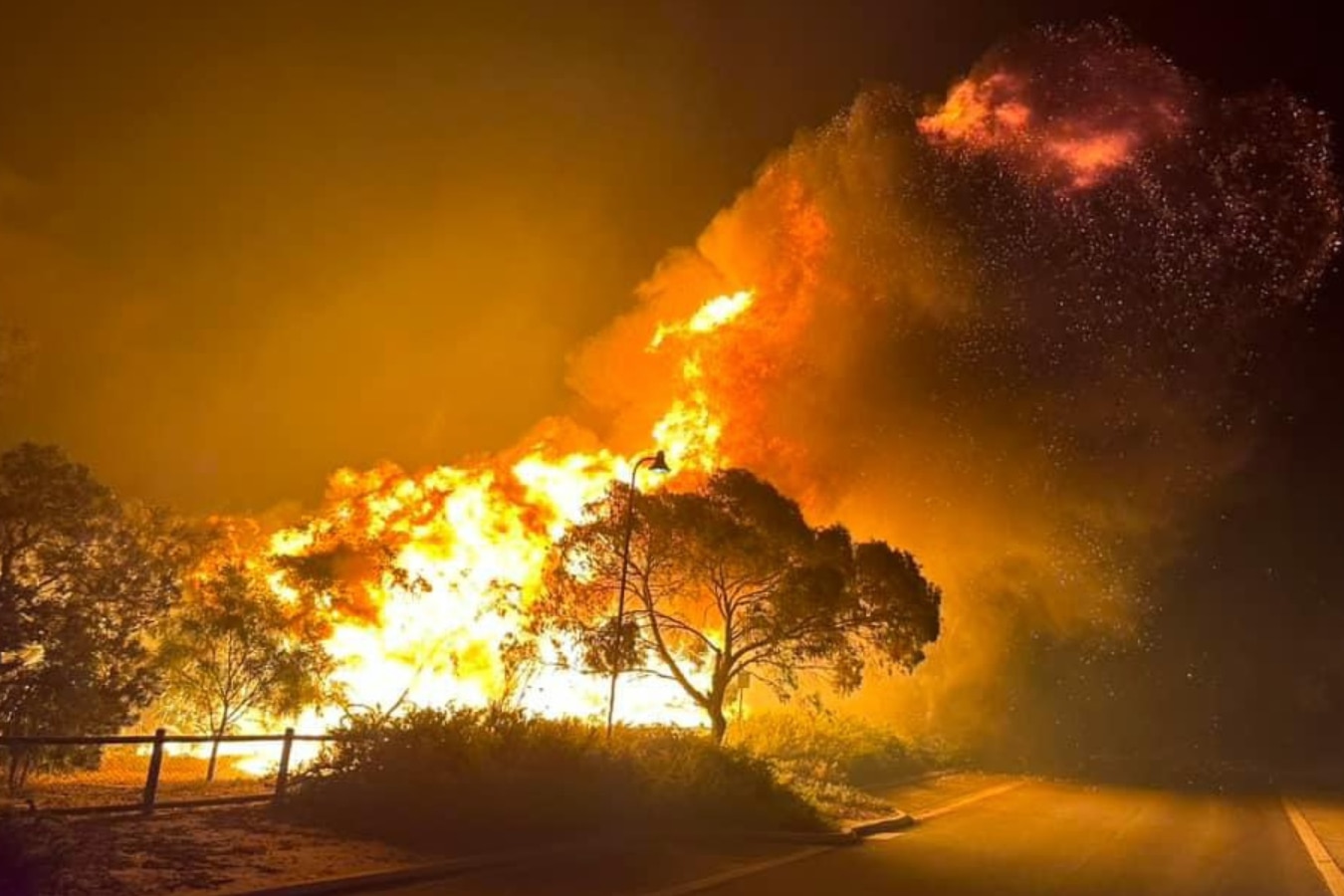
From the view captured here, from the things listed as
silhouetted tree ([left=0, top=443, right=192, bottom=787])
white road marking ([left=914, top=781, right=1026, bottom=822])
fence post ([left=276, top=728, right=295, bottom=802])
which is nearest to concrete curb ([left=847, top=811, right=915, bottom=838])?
white road marking ([left=914, top=781, right=1026, bottom=822])

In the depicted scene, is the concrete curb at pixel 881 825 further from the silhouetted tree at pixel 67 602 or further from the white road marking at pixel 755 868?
the silhouetted tree at pixel 67 602

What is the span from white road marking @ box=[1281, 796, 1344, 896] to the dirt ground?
13.7 meters

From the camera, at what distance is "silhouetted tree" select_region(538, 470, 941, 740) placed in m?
24.8

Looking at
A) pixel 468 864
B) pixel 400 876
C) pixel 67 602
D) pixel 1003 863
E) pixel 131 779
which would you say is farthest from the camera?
pixel 131 779

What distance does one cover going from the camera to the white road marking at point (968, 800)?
78.7 feet

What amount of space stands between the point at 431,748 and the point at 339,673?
1318 centimetres

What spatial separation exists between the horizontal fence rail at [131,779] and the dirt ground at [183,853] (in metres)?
0.68

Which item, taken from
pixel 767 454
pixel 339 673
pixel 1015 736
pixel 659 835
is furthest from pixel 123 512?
pixel 1015 736

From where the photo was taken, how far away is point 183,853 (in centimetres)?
1175

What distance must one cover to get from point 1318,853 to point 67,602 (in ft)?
84.3

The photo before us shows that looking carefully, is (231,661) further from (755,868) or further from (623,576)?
(755,868)

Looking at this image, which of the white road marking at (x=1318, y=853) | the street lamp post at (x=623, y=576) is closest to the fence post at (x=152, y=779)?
the street lamp post at (x=623, y=576)

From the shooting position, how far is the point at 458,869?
1289 cm

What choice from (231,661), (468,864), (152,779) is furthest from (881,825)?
(231,661)
